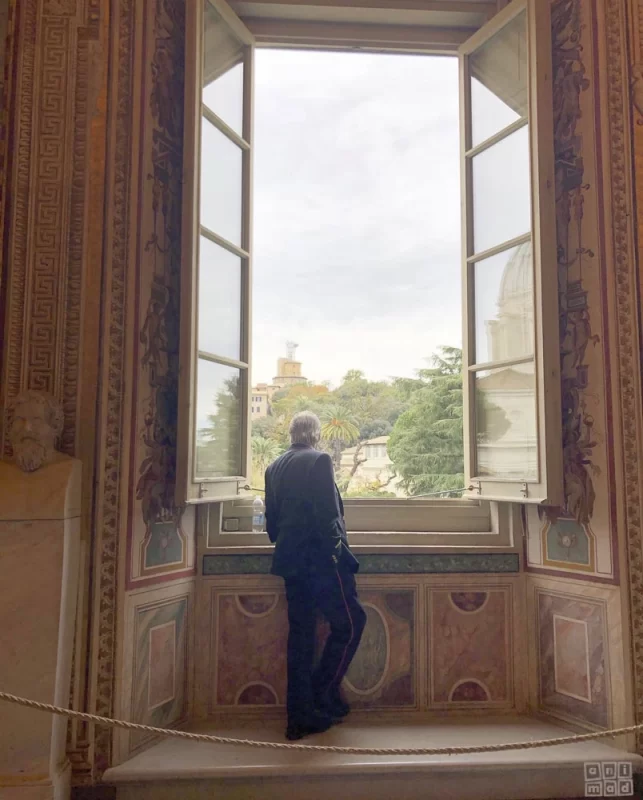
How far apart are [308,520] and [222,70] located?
223 cm

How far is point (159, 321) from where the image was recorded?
266 cm

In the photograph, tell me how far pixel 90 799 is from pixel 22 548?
1.02 meters

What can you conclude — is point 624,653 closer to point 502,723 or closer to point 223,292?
point 502,723

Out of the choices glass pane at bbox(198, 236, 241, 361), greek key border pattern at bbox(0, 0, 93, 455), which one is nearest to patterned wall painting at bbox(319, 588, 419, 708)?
glass pane at bbox(198, 236, 241, 361)

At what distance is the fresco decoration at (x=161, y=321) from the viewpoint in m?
2.57

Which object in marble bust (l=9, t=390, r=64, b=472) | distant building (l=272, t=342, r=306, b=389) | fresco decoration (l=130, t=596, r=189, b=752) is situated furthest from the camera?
distant building (l=272, t=342, r=306, b=389)

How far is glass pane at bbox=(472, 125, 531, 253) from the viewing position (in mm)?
2826

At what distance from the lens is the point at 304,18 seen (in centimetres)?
324

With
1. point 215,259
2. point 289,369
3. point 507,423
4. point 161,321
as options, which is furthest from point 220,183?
point 507,423

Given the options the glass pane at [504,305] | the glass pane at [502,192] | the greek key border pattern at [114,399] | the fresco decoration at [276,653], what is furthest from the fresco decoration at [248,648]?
the glass pane at [502,192]

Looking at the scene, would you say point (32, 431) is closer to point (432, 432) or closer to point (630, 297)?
point (432, 432)

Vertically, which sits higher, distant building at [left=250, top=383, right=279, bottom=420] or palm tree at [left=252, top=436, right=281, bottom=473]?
distant building at [left=250, top=383, right=279, bottom=420]

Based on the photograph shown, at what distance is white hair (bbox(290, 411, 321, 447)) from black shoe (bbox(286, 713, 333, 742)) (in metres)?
1.16

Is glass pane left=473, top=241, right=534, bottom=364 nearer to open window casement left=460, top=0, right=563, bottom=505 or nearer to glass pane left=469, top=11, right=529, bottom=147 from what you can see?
open window casement left=460, top=0, right=563, bottom=505
